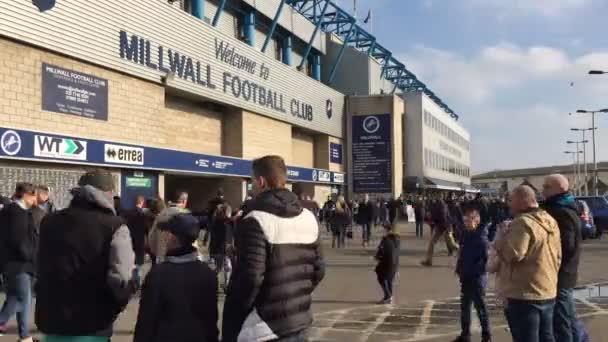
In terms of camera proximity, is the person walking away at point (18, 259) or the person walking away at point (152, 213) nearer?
→ the person walking away at point (18, 259)

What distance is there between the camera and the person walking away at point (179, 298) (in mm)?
3246

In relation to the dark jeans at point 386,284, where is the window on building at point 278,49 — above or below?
above

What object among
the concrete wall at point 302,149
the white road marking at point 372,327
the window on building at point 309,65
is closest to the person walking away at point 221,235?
the white road marking at point 372,327

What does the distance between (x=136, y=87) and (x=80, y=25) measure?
3.65m

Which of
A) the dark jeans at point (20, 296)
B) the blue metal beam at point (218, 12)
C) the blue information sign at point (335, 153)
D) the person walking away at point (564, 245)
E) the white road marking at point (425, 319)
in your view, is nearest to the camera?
the person walking away at point (564, 245)

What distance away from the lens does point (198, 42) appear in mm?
27422

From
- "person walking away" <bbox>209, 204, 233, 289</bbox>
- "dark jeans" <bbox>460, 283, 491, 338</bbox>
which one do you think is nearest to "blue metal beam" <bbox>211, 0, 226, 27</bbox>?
"person walking away" <bbox>209, 204, 233, 289</bbox>

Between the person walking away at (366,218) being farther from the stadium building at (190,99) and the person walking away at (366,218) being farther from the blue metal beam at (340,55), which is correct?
the blue metal beam at (340,55)

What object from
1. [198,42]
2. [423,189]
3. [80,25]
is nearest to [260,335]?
[80,25]

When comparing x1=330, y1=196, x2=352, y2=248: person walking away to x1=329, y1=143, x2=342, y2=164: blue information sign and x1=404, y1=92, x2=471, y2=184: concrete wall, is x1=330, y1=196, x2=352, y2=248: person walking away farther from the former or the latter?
x1=404, y1=92, x2=471, y2=184: concrete wall

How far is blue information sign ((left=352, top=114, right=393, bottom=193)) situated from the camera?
147 ft

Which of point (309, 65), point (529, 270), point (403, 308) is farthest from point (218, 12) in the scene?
point (529, 270)

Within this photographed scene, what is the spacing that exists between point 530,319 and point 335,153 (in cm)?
4191

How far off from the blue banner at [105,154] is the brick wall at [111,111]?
1.67 feet
